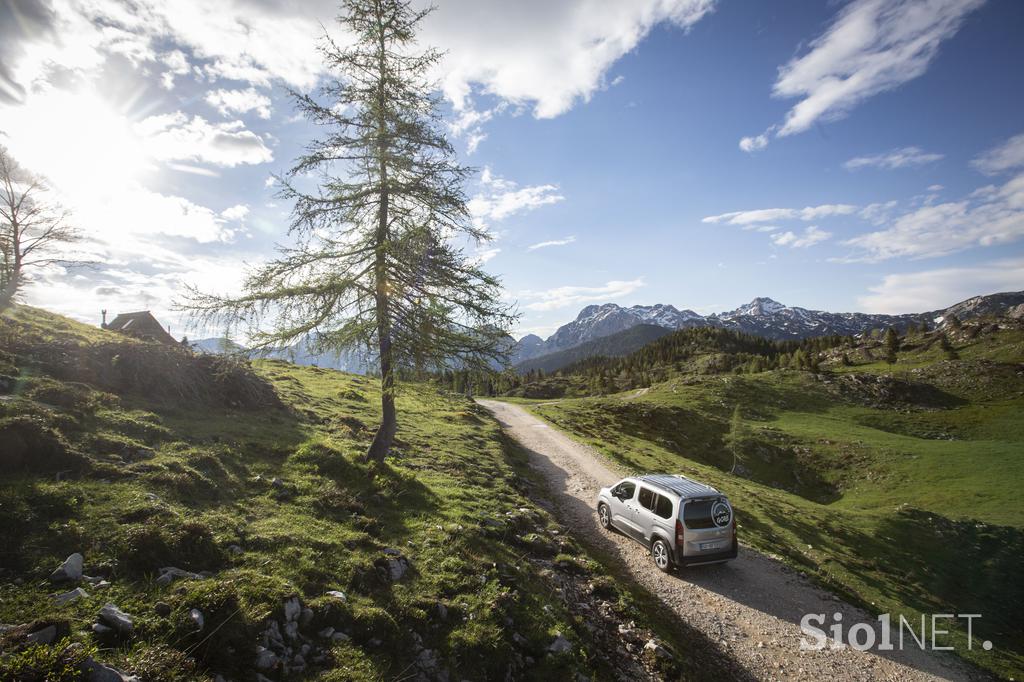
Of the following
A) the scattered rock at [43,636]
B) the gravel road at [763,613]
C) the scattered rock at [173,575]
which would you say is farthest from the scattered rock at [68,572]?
the gravel road at [763,613]

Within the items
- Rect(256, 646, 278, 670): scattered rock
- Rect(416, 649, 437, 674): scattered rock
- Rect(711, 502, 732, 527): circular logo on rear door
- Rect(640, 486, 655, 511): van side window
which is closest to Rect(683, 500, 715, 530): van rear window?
Result: Rect(711, 502, 732, 527): circular logo on rear door

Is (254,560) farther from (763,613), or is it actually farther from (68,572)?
(763,613)

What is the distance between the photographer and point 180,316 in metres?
12.6

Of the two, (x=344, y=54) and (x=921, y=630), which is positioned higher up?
(x=344, y=54)

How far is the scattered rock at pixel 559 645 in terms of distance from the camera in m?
7.95

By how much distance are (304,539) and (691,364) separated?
419ft

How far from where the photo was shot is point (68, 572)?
6195 mm

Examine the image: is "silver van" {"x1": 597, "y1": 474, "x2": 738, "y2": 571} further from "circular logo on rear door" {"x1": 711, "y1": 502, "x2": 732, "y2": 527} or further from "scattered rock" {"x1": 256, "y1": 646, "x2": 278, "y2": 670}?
"scattered rock" {"x1": 256, "y1": 646, "x2": 278, "y2": 670}

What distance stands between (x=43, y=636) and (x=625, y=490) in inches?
559

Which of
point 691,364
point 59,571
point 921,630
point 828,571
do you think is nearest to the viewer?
point 59,571

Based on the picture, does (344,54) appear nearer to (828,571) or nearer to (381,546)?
(381,546)

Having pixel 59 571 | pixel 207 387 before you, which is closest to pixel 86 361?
A: pixel 207 387

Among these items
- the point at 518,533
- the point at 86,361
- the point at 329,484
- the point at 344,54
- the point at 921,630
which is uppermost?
the point at 344,54

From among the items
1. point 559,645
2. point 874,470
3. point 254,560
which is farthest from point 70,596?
point 874,470
